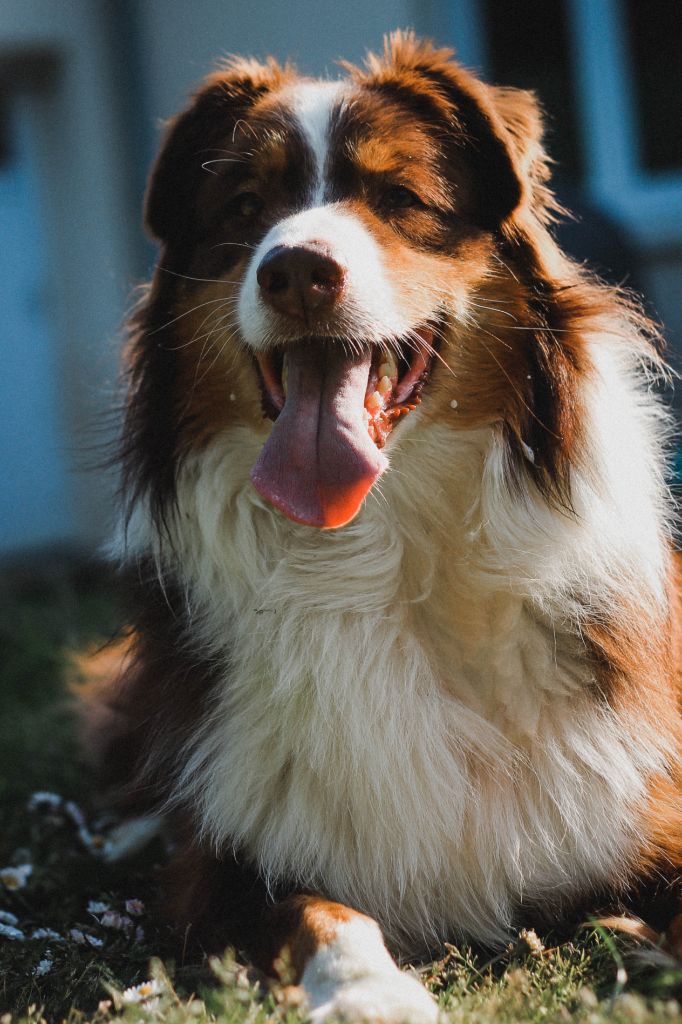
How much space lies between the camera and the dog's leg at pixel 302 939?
2117mm

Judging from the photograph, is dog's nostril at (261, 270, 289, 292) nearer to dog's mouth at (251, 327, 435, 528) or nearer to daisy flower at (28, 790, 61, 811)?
dog's mouth at (251, 327, 435, 528)

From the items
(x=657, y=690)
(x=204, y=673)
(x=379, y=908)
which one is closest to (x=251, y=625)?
(x=204, y=673)

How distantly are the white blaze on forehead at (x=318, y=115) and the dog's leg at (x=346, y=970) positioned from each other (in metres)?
1.64

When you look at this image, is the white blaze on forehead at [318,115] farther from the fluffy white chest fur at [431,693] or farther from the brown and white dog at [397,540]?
the fluffy white chest fur at [431,693]

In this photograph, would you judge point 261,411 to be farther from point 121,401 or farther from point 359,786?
point 359,786

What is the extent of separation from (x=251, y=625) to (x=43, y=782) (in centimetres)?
176

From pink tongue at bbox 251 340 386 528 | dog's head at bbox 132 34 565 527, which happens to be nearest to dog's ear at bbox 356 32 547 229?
dog's head at bbox 132 34 565 527

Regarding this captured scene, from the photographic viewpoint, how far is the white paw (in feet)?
6.81

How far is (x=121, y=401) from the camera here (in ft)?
10.7

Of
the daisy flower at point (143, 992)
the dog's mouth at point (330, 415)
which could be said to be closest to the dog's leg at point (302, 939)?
the daisy flower at point (143, 992)

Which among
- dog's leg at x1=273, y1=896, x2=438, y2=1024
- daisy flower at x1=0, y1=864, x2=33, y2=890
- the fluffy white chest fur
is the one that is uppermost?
the fluffy white chest fur

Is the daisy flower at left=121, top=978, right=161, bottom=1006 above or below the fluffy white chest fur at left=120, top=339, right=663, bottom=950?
below

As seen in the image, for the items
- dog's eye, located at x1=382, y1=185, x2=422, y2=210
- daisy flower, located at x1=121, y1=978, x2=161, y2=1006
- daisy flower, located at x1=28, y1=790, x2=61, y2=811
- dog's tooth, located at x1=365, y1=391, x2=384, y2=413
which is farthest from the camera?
daisy flower, located at x1=28, y1=790, x2=61, y2=811

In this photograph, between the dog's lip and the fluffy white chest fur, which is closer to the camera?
the fluffy white chest fur
